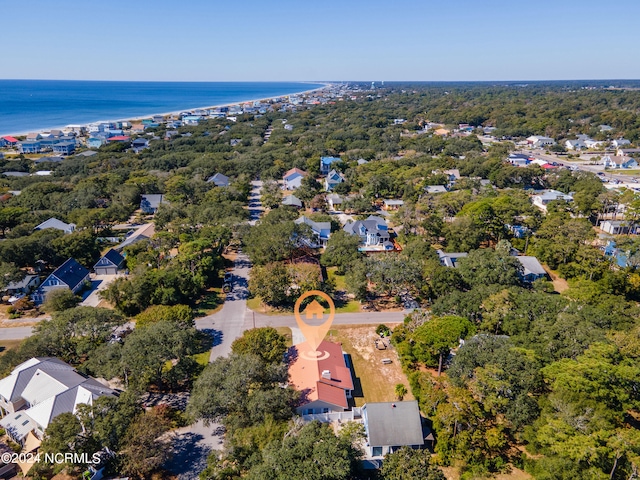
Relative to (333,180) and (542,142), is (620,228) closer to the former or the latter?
(333,180)

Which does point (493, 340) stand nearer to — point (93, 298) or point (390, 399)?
point (390, 399)

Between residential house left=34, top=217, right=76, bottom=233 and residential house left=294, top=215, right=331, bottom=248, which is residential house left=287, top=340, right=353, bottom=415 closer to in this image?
residential house left=294, top=215, right=331, bottom=248

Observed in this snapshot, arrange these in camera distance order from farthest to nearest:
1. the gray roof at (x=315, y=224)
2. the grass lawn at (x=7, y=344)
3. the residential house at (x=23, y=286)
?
the gray roof at (x=315, y=224) → the residential house at (x=23, y=286) → the grass lawn at (x=7, y=344)

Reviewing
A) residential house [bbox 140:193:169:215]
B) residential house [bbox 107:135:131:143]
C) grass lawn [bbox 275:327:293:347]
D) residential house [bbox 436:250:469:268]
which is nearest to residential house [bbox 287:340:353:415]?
grass lawn [bbox 275:327:293:347]

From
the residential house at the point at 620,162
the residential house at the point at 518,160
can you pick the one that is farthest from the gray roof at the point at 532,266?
the residential house at the point at 620,162

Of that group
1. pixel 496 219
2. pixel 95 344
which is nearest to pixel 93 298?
pixel 95 344

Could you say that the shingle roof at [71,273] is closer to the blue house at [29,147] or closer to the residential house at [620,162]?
the blue house at [29,147]
